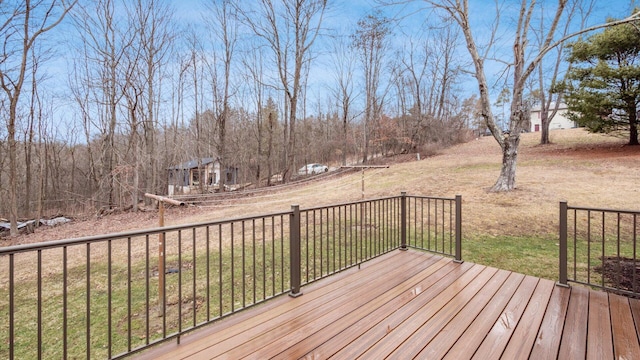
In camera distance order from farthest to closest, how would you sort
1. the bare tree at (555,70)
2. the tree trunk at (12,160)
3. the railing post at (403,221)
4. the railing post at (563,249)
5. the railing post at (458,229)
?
the bare tree at (555,70) → the tree trunk at (12,160) → the railing post at (403,221) → the railing post at (458,229) → the railing post at (563,249)

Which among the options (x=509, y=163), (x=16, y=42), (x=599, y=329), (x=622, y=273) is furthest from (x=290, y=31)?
(x=599, y=329)

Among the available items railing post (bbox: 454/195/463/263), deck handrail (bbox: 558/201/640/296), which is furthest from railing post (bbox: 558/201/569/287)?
railing post (bbox: 454/195/463/263)

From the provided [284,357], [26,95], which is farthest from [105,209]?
[284,357]

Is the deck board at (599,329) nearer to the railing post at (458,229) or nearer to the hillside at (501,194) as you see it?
the railing post at (458,229)

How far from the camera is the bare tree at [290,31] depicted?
542 inches

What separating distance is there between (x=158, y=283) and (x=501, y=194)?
8168mm

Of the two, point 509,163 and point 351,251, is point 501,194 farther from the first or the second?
point 351,251

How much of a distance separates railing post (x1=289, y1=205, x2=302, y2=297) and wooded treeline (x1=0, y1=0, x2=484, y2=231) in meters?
8.00

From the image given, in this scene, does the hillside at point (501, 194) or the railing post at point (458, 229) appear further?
the hillside at point (501, 194)

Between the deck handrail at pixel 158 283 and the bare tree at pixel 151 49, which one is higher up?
the bare tree at pixel 151 49

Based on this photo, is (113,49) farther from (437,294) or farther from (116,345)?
(437,294)

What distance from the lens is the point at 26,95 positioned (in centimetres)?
1160

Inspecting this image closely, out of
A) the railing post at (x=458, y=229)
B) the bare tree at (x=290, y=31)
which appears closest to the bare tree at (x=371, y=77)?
the bare tree at (x=290, y=31)

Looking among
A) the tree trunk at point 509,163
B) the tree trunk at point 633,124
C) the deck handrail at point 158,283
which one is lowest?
the deck handrail at point 158,283
